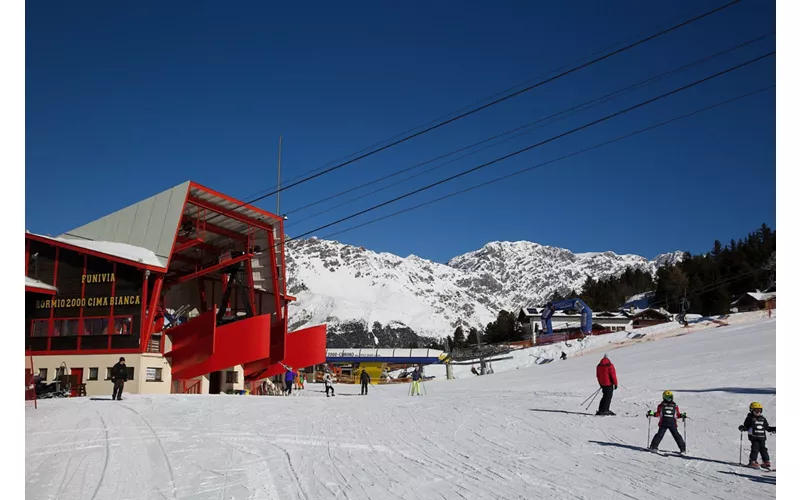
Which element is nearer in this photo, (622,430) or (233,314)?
(622,430)

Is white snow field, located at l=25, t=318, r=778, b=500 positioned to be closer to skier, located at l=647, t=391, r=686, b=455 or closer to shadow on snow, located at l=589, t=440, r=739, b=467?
shadow on snow, located at l=589, t=440, r=739, b=467

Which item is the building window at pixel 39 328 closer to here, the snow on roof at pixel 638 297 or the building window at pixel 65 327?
the building window at pixel 65 327

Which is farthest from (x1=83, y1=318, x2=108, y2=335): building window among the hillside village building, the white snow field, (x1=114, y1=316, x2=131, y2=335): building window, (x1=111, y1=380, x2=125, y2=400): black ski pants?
the hillside village building

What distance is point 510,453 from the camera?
1002 centimetres

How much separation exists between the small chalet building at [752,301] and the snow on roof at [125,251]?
183 feet

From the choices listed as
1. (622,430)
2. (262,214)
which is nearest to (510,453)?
(622,430)

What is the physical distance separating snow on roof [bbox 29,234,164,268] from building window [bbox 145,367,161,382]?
4.68 m

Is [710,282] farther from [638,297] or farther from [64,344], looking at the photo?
[64,344]

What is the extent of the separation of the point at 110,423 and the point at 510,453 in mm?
8942

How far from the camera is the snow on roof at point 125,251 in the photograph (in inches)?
1110

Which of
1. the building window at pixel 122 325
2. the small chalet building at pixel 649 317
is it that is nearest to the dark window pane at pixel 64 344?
the building window at pixel 122 325

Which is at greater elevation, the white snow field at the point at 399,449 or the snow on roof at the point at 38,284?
the snow on roof at the point at 38,284

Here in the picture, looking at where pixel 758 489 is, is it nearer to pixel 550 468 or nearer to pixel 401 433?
pixel 550 468
